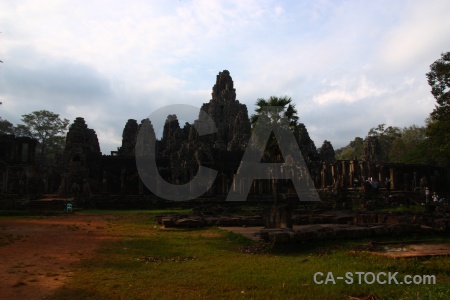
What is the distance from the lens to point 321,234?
10.1 m

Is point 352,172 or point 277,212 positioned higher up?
point 352,172

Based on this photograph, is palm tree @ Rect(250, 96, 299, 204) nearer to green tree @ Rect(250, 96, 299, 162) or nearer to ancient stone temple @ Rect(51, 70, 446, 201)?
green tree @ Rect(250, 96, 299, 162)

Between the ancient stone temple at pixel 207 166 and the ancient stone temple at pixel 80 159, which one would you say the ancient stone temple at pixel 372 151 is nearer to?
the ancient stone temple at pixel 207 166

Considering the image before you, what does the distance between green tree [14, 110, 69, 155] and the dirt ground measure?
5325cm

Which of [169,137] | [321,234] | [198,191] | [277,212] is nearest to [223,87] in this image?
[169,137]

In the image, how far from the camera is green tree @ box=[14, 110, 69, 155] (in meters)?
62.7

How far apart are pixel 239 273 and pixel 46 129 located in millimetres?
64156

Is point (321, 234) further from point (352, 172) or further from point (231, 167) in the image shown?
point (231, 167)

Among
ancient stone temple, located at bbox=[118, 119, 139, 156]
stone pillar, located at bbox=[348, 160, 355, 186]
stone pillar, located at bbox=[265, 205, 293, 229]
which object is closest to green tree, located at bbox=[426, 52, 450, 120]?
stone pillar, located at bbox=[348, 160, 355, 186]

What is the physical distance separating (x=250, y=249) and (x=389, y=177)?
29273 millimetres

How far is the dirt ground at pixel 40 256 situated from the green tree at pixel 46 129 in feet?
175

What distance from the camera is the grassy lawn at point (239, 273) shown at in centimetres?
558

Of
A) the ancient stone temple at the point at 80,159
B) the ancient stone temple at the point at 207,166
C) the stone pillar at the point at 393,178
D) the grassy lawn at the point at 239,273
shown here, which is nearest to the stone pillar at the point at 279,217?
the grassy lawn at the point at 239,273

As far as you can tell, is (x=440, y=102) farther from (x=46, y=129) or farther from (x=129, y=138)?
(x=46, y=129)
